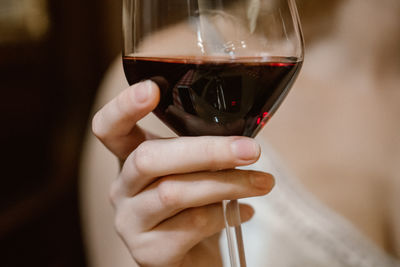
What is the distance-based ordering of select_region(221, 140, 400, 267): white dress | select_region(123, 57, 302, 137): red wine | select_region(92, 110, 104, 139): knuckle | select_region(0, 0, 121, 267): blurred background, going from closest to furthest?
select_region(123, 57, 302, 137): red wine
select_region(92, 110, 104, 139): knuckle
select_region(221, 140, 400, 267): white dress
select_region(0, 0, 121, 267): blurred background

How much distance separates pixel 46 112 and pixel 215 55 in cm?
215

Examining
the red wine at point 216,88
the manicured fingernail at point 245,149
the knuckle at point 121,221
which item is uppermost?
the red wine at point 216,88

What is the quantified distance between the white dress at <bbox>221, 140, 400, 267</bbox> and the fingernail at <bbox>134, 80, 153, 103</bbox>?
0.68 meters

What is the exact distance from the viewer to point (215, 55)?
1.33 feet

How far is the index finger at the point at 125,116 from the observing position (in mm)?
431

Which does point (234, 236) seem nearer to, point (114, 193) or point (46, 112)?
point (114, 193)

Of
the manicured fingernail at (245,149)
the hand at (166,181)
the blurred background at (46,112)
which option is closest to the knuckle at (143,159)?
the hand at (166,181)

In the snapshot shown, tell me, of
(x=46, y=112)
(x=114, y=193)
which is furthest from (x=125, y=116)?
(x=46, y=112)

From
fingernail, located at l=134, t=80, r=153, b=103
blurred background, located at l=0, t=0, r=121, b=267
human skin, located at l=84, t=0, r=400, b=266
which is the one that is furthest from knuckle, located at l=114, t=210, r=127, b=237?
blurred background, located at l=0, t=0, r=121, b=267

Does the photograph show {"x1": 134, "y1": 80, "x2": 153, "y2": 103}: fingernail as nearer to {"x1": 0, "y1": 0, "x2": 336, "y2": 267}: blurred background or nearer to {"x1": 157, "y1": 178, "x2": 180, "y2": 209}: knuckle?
{"x1": 157, "y1": 178, "x2": 180, "y2": 209}: knuckle

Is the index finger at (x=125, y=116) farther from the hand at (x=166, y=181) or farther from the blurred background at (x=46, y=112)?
the blurred background at (x=46, y=112)

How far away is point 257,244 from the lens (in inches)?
40.8

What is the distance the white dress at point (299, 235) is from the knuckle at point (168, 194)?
605mm

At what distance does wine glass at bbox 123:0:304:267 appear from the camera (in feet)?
1.34
